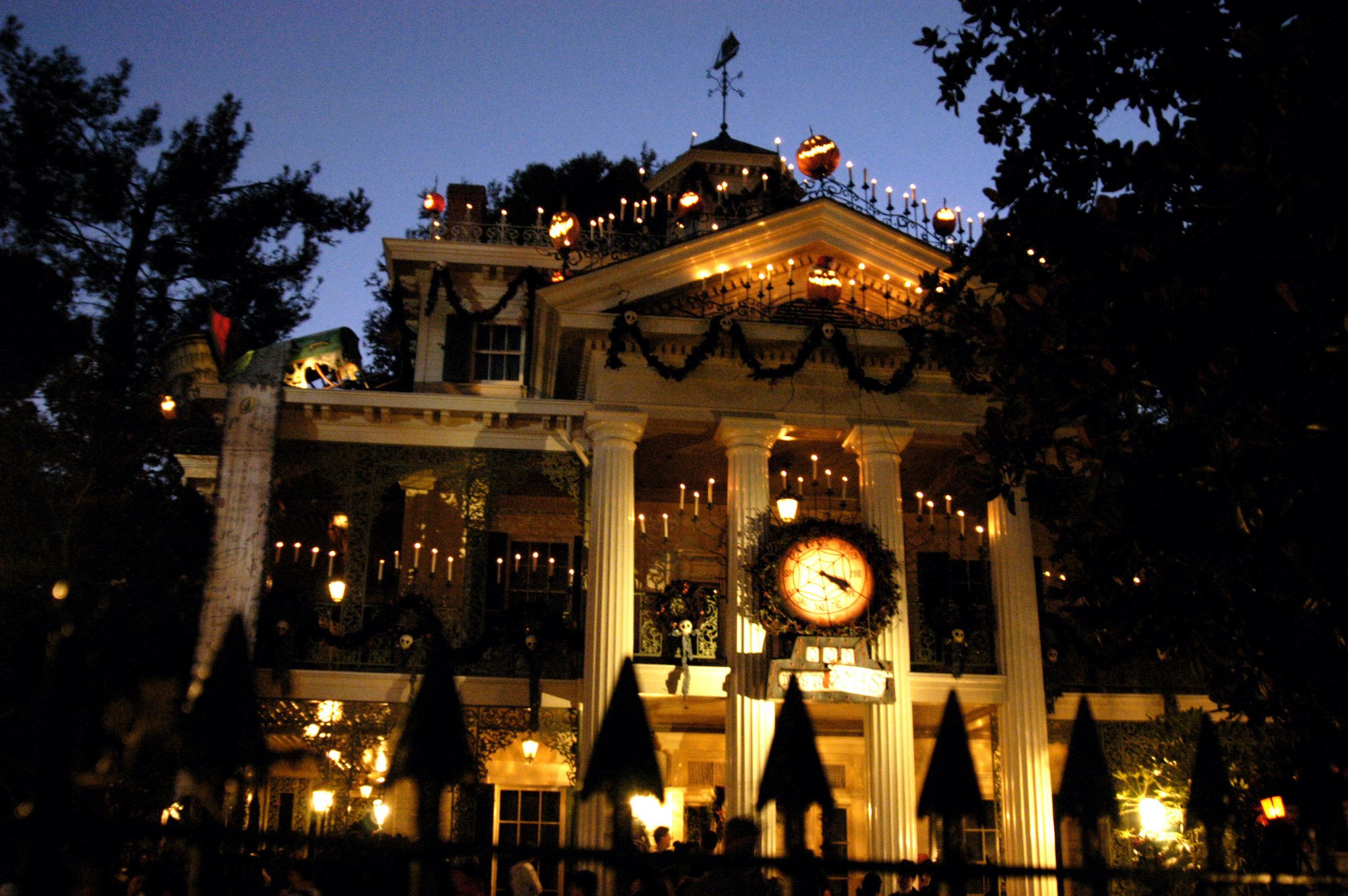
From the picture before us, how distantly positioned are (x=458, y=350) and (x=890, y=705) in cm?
1035

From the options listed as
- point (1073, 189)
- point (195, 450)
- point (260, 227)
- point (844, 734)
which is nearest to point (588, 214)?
point (260, 227)

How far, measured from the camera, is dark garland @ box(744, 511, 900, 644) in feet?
53.2

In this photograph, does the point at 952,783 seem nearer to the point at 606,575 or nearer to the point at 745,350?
the point at 606,575

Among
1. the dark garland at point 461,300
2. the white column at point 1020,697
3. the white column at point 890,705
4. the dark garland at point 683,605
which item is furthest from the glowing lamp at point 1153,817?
the dark garland at point 461,300

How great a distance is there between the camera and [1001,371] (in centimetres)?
980

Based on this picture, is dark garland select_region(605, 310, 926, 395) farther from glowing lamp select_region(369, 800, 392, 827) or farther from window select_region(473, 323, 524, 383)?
glowing lamp select_region(369, 800, 392, 827)

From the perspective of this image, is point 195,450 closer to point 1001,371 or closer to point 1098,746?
point 1001,371

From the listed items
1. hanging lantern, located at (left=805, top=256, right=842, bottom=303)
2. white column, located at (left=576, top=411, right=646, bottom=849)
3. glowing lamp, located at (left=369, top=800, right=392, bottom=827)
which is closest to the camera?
white column, located at (left=576, top=411, right=646, bottom=849)

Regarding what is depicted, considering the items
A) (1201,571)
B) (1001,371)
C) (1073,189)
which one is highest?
(1073,189)

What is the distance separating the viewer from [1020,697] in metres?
17.1

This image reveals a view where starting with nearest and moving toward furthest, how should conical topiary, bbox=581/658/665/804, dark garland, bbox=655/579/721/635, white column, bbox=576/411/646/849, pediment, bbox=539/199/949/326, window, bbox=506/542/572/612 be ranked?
conical topiary, bbox=581/658/665/804
white column, bbox=576/411/646/849
dark garland, bbox=655/579/721/635
pediment, bbox=539/199/949/326
window, bbox=506/542/572/612

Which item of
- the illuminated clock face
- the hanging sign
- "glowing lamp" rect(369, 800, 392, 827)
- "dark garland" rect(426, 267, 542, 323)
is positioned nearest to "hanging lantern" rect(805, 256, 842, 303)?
the illuminated clock face

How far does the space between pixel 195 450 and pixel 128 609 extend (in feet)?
10.0

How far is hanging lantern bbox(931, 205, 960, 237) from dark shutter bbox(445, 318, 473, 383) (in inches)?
341
